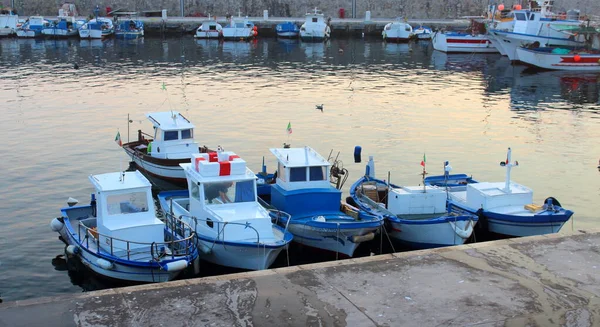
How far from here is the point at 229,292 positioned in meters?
13.6

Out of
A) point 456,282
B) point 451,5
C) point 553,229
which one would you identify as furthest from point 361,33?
point 456,282

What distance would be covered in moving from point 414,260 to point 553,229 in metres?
5.82

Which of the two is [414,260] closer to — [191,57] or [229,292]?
[229,292]

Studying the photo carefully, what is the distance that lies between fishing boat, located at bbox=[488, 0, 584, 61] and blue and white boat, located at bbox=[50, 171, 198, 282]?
5070cm

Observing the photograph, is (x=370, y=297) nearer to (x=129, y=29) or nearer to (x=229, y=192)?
(x=229, y=192)

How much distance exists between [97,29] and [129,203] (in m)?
63.1

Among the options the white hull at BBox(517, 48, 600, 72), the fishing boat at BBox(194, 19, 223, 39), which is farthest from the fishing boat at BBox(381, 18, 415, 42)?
the white hull at BBox(517, 48, 600, 72)

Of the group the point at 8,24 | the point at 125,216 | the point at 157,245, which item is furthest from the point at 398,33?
the point at 157,245

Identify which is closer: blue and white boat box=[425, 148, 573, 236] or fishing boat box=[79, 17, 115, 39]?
blue and white boat box=[425, 148, 573, 236]

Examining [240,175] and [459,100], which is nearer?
[240,175]

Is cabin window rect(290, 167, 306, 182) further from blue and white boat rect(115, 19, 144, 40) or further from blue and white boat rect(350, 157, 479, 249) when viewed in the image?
blue and white boat rect(115, 19, 144, 40)

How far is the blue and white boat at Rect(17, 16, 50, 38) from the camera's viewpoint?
75625 mm

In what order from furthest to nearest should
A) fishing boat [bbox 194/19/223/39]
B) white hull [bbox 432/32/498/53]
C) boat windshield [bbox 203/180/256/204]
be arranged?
1. fishing boat [bbox 194/19/223/39]
2. white hull [bbox 432/32/498/53]
3. boat windshield [bbox 203/180/256/204]

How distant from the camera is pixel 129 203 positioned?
56.5ft
